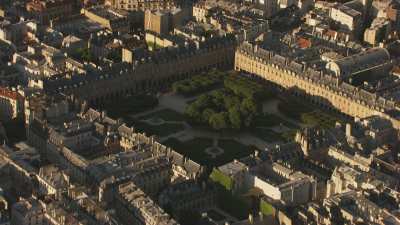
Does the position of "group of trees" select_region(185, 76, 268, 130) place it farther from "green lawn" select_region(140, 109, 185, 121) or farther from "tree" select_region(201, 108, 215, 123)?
"green lawn" select_region(140, 109, 185, 121)

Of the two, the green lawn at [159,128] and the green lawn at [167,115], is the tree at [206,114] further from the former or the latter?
the green lawn at [167,115]

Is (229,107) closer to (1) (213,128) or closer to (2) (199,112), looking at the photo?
(2) (199,112)

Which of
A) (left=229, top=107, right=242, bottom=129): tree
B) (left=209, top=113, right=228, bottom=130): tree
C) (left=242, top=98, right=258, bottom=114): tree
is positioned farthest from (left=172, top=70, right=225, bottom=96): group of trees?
(left=229, top=107, right=242, bottom=129): tree

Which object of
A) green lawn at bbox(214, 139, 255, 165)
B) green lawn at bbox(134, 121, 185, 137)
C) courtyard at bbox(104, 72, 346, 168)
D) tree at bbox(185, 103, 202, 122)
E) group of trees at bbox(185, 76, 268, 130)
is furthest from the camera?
tree at bbox(185, 103, 202, 122)

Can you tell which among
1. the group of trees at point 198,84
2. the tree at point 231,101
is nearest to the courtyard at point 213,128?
the group of trees at point 198,84

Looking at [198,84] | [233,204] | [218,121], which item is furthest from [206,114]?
[233,204]

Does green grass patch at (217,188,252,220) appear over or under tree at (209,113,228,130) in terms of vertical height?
under

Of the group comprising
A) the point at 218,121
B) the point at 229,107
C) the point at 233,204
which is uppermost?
the point at 229,107
